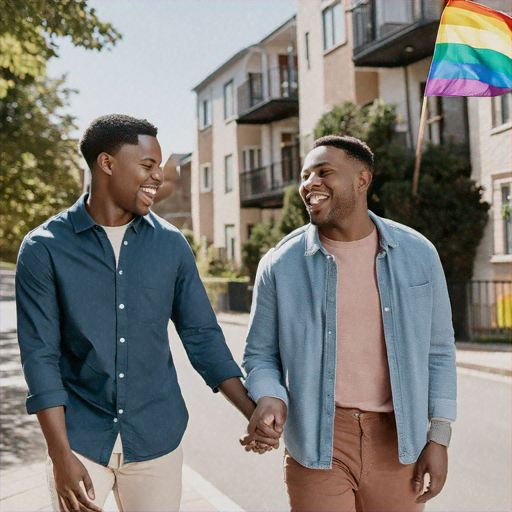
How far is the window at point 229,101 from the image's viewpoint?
112 feet

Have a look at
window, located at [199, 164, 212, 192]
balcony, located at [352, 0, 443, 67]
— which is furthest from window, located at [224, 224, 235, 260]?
balcony, located at [352, 0, 443, 67]

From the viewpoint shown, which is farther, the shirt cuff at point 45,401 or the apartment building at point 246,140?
the apartment building at point 246,140

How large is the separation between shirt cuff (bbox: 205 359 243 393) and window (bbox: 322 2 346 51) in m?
21.1

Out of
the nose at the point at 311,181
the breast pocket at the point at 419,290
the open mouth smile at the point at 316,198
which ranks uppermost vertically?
the nose at the point at 311,181

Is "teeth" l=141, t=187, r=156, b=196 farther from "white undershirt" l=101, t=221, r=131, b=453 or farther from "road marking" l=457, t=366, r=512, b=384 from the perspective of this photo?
"road marking" l=457, t=366, r=512, b=384

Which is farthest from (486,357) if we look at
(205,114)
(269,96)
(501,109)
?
(205,114)

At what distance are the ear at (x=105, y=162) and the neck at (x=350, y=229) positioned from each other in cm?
89

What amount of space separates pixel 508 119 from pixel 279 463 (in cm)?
1217

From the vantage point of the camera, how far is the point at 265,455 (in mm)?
7414

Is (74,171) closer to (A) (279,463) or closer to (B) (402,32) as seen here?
(B) (402,32)

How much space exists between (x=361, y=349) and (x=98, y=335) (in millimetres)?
1023

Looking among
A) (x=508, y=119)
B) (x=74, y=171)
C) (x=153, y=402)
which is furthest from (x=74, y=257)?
(x=74, y=171)

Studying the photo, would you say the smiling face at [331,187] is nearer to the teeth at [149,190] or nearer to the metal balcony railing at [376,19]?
the teeth at [149,190]

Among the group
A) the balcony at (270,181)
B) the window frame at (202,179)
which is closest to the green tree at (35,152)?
the window frame at (202,179)
